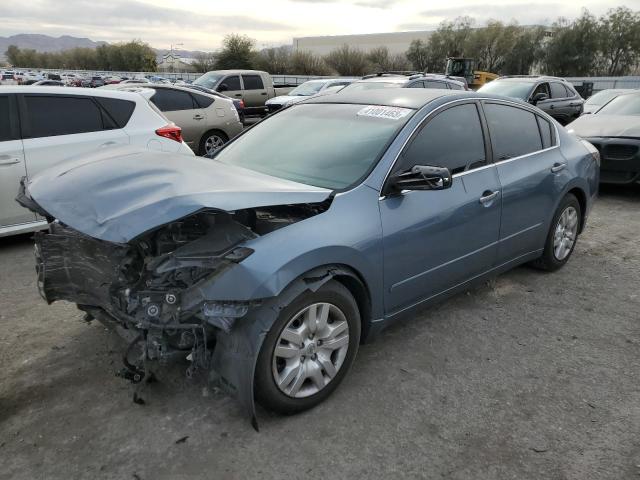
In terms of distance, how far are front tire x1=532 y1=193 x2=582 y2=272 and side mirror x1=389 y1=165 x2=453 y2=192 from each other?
2021mm

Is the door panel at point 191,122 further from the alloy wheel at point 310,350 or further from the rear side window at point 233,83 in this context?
the alloy wheel at point 310,350

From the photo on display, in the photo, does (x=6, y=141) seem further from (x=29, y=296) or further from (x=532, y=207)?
(x=532, y=207)

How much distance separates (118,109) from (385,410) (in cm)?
474

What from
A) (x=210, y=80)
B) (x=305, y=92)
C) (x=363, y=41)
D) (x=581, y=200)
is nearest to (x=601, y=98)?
(x=305, y=92)

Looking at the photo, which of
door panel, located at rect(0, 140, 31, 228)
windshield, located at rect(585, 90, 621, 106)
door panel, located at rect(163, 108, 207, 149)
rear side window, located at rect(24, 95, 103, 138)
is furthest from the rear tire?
windshield, located at rect(585, 90, 621, 106)

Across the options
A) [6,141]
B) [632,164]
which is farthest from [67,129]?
[632,164]

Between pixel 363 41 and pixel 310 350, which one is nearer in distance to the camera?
pixel 310 350

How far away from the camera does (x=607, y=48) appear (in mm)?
45969

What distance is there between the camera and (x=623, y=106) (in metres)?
9.16

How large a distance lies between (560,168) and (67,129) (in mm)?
4891

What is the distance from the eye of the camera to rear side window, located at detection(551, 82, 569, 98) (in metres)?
13.1

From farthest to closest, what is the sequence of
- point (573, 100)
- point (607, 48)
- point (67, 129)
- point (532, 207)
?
1. point (607, 48)
2. point (573, 100)
3. point (67, 129)
4. point (532, 207)

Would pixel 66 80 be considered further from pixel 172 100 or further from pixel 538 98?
pixel 538 98

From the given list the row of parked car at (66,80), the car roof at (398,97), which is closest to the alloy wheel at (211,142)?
the car roof at (398,97)
